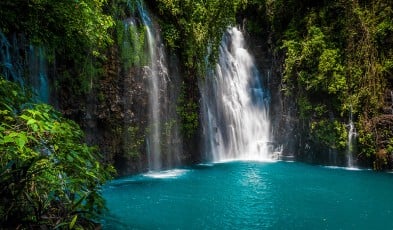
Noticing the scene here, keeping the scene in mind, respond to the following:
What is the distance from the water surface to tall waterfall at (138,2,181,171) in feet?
2.91

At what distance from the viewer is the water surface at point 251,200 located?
7.41 meters

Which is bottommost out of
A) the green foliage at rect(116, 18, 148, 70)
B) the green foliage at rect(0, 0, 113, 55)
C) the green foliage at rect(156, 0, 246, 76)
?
A: the green foliage at rect(0, 0, 113, 55)

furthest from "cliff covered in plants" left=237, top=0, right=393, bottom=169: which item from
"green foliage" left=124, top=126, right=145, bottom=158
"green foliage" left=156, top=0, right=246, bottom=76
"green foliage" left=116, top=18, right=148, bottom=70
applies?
"green foliage" left=124, top=126, right=145, bottom=158

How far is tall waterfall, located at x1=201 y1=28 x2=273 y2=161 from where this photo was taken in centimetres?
1725

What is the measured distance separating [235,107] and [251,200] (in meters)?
9.88

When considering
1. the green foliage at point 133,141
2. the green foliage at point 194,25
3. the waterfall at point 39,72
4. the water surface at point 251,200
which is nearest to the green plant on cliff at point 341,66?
the water surface at point 251,200

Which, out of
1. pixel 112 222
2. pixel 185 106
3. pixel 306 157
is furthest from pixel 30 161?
pixel 306 157

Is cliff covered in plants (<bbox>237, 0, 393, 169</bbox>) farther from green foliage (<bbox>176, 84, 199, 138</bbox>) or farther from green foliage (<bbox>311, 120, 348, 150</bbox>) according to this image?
green foliage (<bbox>176, 84, 199, 138</bbox>)

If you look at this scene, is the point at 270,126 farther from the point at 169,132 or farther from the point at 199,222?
the point at 199,222

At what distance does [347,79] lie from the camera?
48.9 feet

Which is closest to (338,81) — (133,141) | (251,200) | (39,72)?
(251,200)

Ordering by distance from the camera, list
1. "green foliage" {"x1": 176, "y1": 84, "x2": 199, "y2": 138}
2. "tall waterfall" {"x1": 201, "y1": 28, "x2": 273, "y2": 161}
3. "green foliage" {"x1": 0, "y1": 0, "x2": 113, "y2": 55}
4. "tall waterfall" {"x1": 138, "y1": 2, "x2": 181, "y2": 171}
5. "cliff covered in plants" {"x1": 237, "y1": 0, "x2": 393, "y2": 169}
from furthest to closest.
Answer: "tall waterfall" {"x1": 201, "y1": 28, "x2": 273, "y2": 161} → "green foliage" {"x1": 176, "y1": 84, "x2": 199, "y2": 138} → "cliff covered in plants" {"x1": 237, "y1": 0, "x2": 393, "y2": 169} → "tall waterfall" {"x1": 138, "y1": 2, "x2": 181, "y2": 171} → "green foliage" {"x1": 0, "y1": 0, "x2": 113, "y2": 55}

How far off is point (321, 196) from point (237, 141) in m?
8.66

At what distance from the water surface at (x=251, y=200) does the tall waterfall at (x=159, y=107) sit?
886 mm
